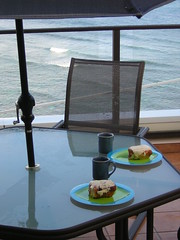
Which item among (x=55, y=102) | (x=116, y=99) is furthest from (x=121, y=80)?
(x=55, y=102)

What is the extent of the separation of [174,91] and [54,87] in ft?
5.31

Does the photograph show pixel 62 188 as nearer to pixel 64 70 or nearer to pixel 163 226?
pixel 163 226

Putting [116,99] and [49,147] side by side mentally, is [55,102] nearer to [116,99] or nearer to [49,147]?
[116,99]

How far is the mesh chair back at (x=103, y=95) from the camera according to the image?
2775mm

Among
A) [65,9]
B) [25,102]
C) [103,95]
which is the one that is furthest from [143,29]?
[65,9]

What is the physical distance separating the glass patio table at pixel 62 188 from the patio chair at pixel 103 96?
0.41 m

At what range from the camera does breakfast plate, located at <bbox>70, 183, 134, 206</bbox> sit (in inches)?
62.9

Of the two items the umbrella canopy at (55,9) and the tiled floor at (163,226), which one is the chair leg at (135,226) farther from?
the umbrella canopy at (55,9)

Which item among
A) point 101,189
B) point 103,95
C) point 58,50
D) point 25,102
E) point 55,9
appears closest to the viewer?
point 55,9

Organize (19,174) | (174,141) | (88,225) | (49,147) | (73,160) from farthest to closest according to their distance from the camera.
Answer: (174,141), (49,147), (73,160), (19,174), (88,225)

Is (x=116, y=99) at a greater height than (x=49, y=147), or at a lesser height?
greater

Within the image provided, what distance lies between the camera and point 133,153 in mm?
2006

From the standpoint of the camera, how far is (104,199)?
1620 millimetres

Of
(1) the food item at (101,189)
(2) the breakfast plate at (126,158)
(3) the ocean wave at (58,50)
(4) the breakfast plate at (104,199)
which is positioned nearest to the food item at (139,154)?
(2) the breakfast plate at (126,158)
